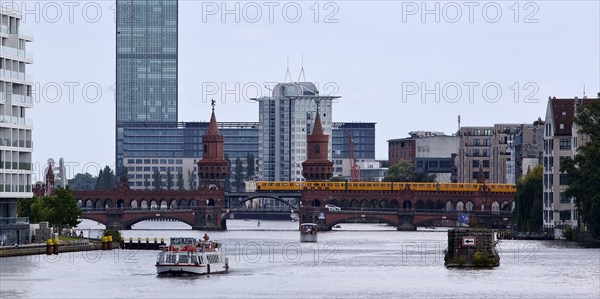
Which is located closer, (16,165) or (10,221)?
(10,221)

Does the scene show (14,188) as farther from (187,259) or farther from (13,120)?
(187,259)

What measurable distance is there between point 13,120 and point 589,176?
62359 mm

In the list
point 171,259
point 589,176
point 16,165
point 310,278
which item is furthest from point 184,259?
point 589,176

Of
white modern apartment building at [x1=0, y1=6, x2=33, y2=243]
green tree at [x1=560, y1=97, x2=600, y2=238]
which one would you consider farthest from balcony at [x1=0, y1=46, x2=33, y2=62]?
green tree at [x1=560, y1=97, x2=600, y2=238]

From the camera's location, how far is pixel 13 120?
537 feet

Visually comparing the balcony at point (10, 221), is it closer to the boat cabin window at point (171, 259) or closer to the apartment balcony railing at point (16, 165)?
the apartment balcony railing at point (16, 165)

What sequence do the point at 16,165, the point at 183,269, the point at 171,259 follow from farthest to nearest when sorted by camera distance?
the point at 16,165 → the point at 171,259 → the point at 183,269

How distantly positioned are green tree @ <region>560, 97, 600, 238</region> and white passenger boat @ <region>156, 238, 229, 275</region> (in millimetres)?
61757

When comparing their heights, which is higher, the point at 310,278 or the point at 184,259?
the point at 184,259

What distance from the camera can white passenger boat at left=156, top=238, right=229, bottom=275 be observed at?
136375 mm

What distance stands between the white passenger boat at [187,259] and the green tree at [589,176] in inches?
2431

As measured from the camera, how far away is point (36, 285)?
124 m

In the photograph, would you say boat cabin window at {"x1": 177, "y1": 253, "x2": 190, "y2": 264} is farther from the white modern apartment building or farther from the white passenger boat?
the white modern apartment building

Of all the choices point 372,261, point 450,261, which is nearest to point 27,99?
point 372,261
